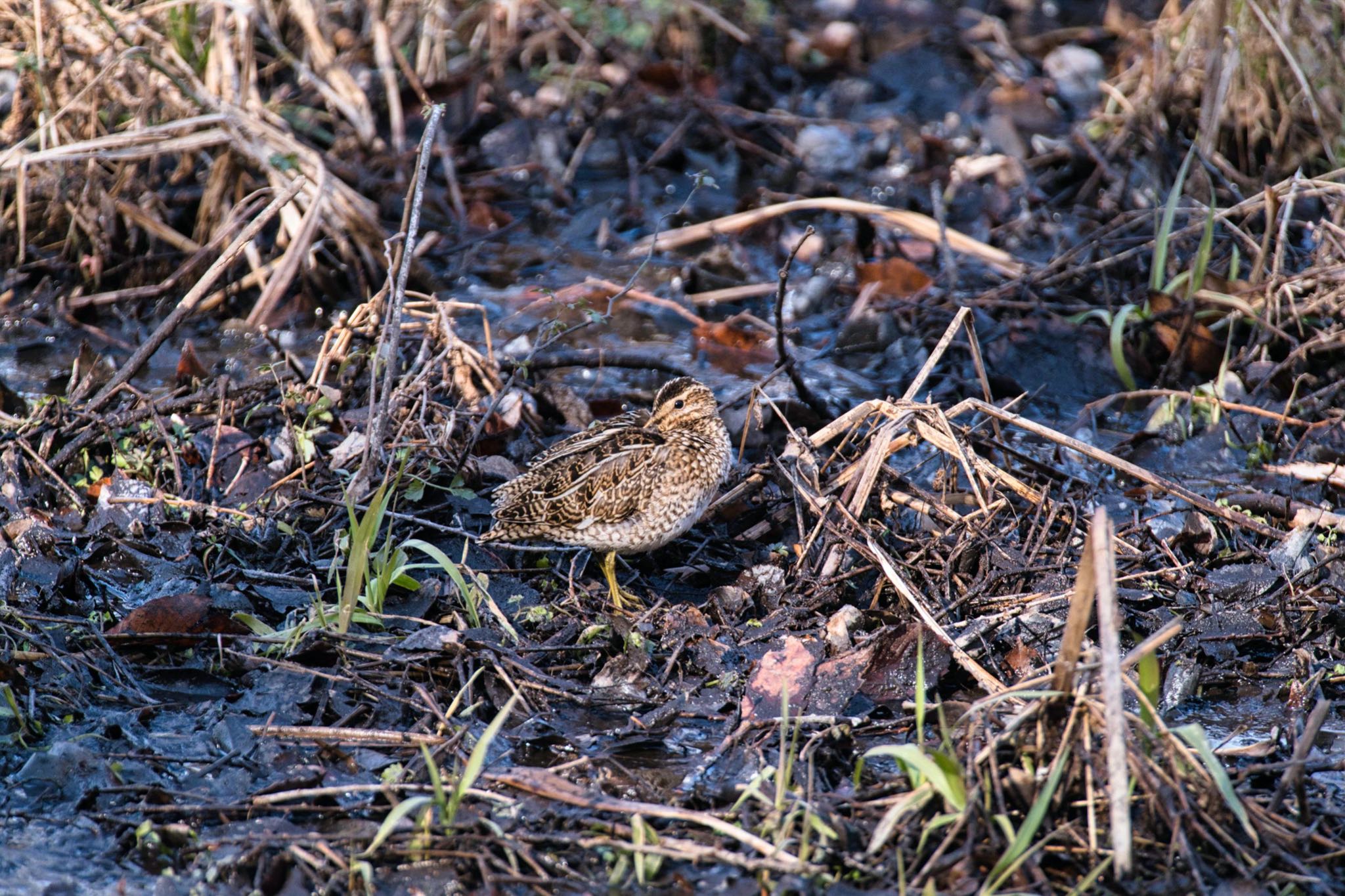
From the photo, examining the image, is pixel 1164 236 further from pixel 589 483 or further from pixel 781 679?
pixel 781 679

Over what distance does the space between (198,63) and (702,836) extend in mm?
5522

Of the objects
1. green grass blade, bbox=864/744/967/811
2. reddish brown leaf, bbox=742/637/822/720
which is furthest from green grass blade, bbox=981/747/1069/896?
reddish brown leaf, bbox=742/637/822/720

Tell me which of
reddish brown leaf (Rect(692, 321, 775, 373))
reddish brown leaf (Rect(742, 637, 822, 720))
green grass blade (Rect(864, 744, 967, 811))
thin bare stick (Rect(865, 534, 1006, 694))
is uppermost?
green grass blade (Rect(864, 744, 967, 811))

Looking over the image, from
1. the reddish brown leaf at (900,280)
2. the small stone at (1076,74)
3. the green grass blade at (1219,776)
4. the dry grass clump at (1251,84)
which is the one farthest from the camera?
the small stone at (1076,74)

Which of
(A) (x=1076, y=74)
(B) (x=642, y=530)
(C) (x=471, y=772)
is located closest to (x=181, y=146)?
(B) (x=642, y=530)

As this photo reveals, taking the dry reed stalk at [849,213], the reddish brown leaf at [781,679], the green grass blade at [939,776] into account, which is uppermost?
the green grass blade at [939,776]

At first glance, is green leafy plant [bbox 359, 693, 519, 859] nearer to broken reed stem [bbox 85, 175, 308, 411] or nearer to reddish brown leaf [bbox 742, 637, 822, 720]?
→ reddish brown leaf [bbox 742, 637, 822, 720]

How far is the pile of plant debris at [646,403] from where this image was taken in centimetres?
362

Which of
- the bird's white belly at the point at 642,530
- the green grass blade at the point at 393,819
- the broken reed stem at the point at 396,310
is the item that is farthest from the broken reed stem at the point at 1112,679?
the broken reed stem at the point at 396,310

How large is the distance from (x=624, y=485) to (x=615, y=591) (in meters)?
0.38

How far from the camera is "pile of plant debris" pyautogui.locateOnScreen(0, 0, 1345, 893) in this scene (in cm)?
362

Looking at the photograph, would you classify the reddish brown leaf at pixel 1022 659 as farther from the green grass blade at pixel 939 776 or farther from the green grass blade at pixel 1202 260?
the green grass blade at pixel 1202 260

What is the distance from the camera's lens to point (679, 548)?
5.34m

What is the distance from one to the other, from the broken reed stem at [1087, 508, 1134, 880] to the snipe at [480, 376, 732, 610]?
1.92m
